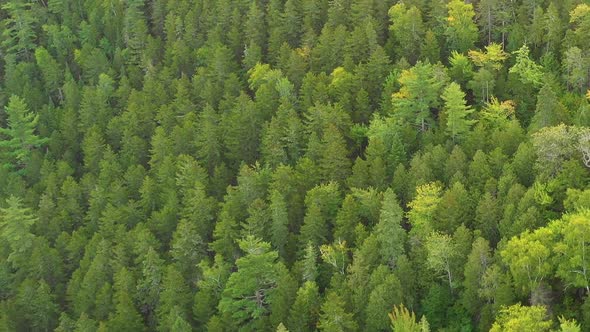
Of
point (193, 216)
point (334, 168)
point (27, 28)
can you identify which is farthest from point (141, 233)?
point (27, 28)

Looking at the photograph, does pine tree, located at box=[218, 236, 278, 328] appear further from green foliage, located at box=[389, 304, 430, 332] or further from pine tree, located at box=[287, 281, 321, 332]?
green foliage, located at box=[389, 304, 430, 332]

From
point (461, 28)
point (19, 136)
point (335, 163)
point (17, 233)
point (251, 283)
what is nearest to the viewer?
point (251, 283)

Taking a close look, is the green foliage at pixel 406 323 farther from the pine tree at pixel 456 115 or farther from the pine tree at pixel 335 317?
the pine tree at pixel 456 115

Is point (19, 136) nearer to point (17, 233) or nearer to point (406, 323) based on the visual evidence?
point (17, 233)

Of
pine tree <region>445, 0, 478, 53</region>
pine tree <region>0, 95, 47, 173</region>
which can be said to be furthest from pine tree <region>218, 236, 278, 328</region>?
pine tree <region>0, 95, 47, 173</region>

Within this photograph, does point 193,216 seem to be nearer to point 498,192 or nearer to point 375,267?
point 375,267

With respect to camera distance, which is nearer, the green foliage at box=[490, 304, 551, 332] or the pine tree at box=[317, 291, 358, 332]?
the green foliage at box=[490, 304, 551, 332]

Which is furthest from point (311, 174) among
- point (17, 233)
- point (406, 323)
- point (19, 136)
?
point (19, 136)

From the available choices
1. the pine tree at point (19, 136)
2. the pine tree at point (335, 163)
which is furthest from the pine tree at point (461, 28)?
the pine tree at point (19, 136)
